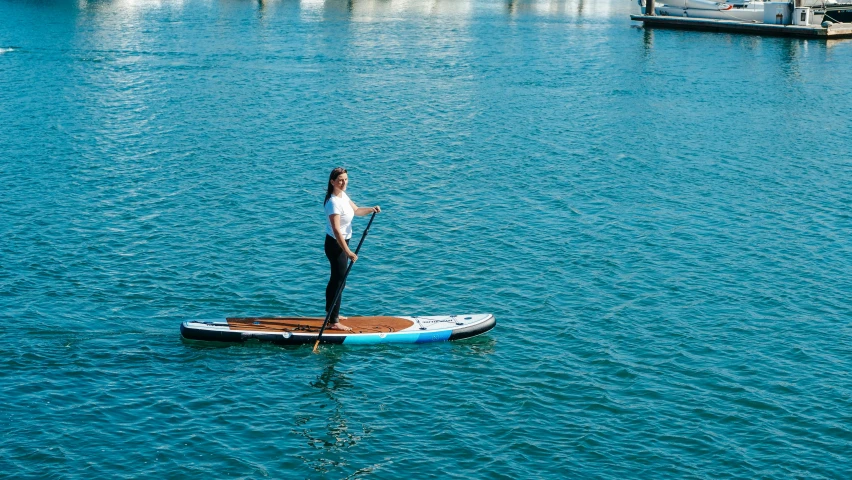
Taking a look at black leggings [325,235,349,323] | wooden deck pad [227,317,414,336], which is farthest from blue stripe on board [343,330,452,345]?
black leggings [325,235,349,323]

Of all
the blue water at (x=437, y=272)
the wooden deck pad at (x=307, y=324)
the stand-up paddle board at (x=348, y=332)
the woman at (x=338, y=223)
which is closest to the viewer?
the blue water at (x=437, y=272)

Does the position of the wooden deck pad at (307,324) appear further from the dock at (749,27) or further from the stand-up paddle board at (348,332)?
the dock at (749,27)

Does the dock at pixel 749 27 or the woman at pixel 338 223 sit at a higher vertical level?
the dock at pixel 749 27

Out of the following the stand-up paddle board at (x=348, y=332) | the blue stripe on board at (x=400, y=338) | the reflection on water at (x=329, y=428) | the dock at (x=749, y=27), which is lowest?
the reflection on water at (x=329, y=428)

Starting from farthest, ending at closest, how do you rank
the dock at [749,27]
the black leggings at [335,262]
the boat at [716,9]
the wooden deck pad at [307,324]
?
the boat at [716,9], the dock at [749,27], the wooden deck pad at [307,324], the black leggings at [335,262]

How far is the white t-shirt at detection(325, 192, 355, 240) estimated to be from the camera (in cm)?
1884

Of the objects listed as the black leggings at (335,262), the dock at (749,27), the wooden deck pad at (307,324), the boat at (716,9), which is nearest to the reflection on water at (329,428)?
the wooden deck pad at (307,324)

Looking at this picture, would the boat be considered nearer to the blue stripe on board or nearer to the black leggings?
the blue stripe on board

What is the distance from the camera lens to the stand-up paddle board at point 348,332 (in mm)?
20516

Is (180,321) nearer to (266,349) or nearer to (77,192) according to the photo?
(266,349)

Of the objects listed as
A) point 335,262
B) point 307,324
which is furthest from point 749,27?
point 335,262

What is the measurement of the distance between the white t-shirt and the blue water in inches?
108

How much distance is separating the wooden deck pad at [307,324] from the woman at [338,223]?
0.95 metres

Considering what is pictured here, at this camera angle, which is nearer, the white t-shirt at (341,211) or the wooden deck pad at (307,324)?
the white t-shirt at (341,211)
